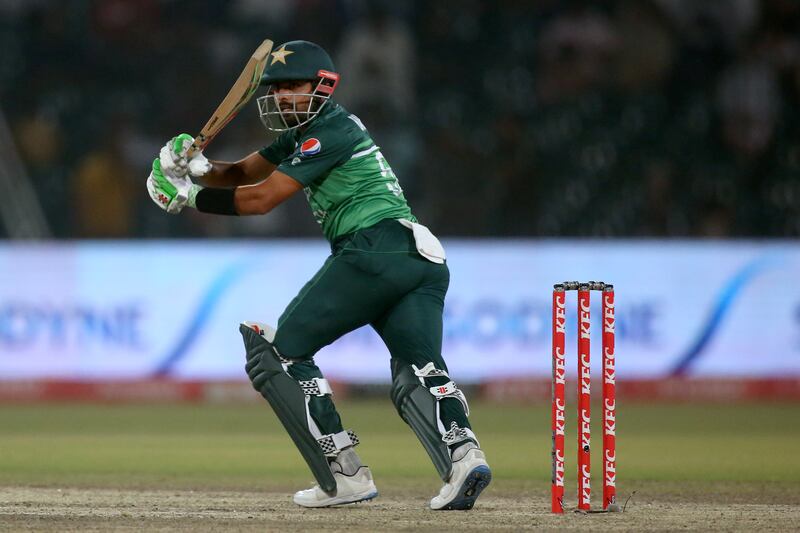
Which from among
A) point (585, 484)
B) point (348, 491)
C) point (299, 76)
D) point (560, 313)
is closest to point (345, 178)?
point (299, 76)

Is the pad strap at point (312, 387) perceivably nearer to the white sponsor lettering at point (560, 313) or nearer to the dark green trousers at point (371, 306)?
the dark green trousers at point (371, 306)

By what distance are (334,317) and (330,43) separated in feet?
27.1

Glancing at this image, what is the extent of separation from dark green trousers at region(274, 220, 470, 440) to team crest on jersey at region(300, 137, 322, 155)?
14.6 inches

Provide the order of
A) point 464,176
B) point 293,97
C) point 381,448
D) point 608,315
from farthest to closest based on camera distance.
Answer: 1. point 464,176
2. point 381,448
3. point 293,97
4. point 608,315

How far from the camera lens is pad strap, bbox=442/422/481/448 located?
495cm

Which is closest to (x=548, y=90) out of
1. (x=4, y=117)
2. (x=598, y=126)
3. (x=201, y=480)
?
(x=598, y=126)

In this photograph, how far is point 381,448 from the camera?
330 inches

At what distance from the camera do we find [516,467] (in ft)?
24.1

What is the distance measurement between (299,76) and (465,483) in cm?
167

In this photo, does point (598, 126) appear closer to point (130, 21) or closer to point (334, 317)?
point (130, 21)

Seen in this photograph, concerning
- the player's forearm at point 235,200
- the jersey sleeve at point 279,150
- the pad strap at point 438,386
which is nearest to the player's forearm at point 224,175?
the jersey sleeve at point 279,150

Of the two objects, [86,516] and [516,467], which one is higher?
[86,516]

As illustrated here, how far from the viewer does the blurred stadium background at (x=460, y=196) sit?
11508mm

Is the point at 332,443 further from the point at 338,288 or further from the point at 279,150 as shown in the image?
the point at 279,150
